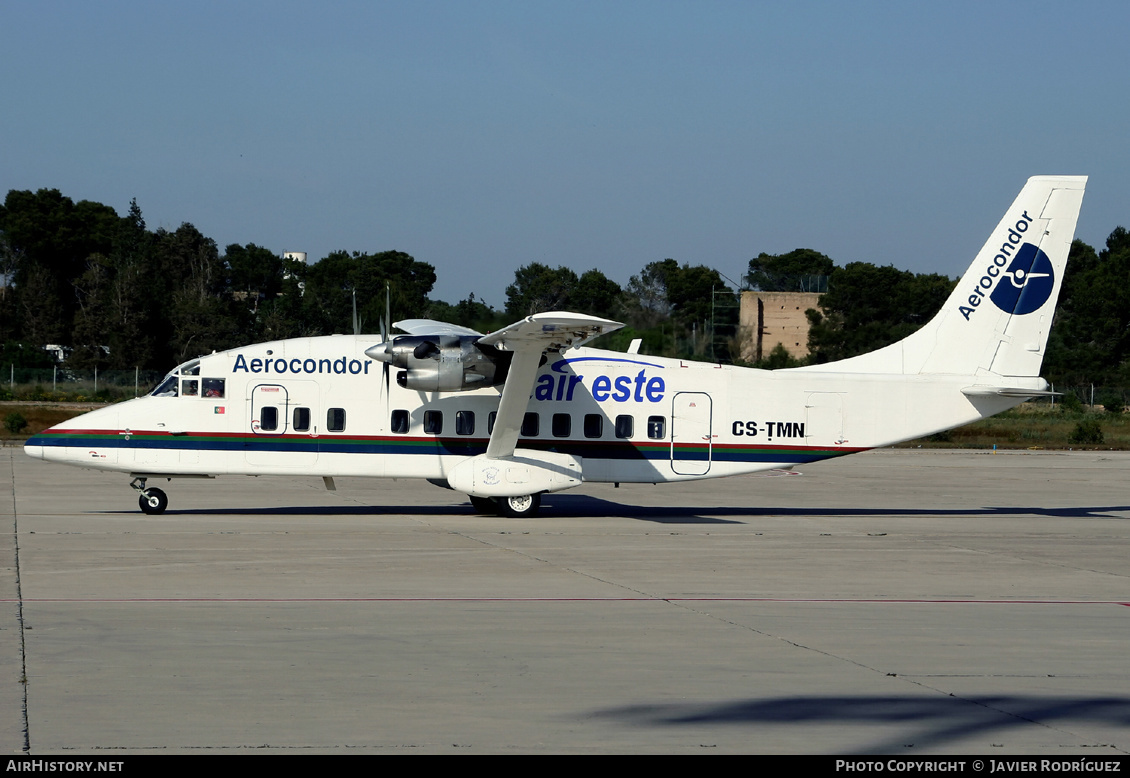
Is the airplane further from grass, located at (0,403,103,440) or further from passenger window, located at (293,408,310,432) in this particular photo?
grass, located at (0,403,103,440)

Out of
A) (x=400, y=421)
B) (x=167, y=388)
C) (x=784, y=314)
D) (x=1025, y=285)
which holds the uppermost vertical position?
(x=784, y=314)

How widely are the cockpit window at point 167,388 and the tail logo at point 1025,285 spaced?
1553cm

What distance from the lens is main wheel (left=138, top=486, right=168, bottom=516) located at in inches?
795

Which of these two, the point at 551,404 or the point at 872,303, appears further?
the point at 872,303

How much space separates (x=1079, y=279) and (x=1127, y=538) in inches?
2790

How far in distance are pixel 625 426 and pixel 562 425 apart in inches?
47.3

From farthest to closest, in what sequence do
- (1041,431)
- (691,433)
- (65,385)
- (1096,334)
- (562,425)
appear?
(1096,334)
(1041,431)
(65,385)
(691,433)
(562,425)

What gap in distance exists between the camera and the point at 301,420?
20609mm

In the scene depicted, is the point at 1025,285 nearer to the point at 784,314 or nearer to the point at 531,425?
the point at 531,425

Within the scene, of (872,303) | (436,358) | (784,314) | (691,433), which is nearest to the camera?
(436,358)

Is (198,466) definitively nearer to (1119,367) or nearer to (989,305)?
(989,305)

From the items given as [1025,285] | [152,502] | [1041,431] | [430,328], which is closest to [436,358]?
[430,328]

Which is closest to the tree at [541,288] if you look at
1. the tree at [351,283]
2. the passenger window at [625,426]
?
the tree at [351,283]

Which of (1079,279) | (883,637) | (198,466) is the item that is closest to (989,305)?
(883,637)
